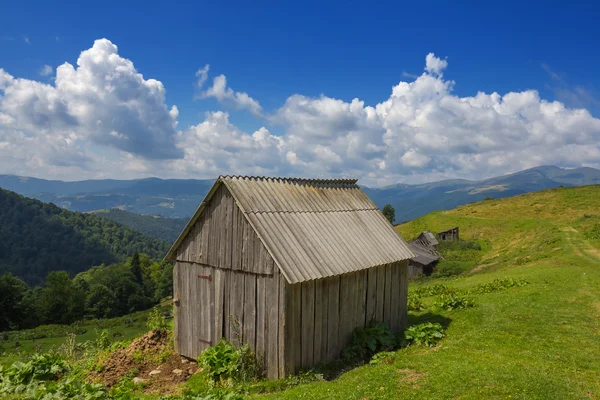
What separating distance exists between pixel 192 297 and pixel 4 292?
73.1 meters

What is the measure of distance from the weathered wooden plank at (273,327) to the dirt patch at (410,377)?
4.03 metres

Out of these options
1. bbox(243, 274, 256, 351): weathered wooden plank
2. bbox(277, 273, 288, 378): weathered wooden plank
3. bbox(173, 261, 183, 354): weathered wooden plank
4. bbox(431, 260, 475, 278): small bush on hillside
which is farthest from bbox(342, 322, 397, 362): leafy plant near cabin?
bbox(431, 260, 475, 278): small bush on hillside

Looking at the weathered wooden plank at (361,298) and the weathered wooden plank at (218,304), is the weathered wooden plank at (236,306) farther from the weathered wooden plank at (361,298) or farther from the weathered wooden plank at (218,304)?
the weathered wooden plank at (361,298)

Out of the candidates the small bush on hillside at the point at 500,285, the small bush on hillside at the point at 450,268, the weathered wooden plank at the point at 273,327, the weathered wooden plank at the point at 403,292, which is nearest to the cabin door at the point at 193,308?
the weathered wooden plank at the point at 273,327

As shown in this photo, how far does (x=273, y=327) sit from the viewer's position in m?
12.9

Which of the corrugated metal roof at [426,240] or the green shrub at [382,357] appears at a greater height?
the green shrub at [382,357]

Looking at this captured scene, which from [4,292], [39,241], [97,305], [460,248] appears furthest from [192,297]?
[39,241]

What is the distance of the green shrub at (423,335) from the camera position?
15133 mm

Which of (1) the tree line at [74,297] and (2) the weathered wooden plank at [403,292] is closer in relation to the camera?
(2) the weathered wooden plank at [403,292]

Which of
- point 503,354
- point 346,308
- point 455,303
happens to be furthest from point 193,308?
point 455,303

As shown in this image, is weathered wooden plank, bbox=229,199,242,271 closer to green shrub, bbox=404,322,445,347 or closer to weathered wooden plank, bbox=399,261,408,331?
green shrub, bbox=404,322,445,347

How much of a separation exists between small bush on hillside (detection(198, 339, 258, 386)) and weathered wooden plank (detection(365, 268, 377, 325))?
5.17 meters

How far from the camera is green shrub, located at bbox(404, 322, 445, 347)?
15.1m

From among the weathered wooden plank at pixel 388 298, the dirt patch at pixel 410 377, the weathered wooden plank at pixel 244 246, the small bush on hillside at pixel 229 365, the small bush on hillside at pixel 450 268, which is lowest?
the small bush on hillside at pixel 450 268
